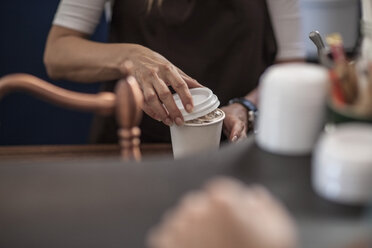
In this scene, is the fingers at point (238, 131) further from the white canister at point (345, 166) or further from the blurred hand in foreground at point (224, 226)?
the blurred hand in foreground at point (224, 226)

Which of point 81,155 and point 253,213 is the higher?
point 253,213

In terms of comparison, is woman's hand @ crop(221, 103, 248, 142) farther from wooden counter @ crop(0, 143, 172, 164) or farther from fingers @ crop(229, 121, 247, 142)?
wooden counter @ crop(0, 143, 172, 164)

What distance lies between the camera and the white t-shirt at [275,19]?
1.59 metres

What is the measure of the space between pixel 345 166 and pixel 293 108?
13 centimetres

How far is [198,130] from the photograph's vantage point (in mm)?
1135

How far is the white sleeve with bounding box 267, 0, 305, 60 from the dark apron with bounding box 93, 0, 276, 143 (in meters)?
0.03

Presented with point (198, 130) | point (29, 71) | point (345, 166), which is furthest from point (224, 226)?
point (29, 71)

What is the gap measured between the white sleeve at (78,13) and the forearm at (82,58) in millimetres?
29

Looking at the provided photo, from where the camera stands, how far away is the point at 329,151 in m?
0.71

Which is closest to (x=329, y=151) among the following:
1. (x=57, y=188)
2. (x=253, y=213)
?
(x=253, y=213)

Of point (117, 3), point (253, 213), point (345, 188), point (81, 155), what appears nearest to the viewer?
point (253, 213)

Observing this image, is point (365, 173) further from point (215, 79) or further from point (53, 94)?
point (215, 79)

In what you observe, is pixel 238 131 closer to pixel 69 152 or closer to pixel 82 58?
pixel 69 152

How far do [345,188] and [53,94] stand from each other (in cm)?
36
